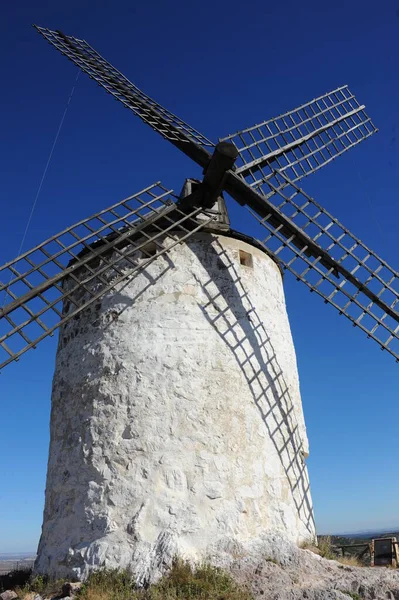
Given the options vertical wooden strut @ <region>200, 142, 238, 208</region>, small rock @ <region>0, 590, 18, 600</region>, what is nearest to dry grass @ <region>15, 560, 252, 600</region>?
small rock @ <region>0, 590, 18, 600</region>

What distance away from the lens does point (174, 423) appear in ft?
22.8

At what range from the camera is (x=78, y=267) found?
7613mm

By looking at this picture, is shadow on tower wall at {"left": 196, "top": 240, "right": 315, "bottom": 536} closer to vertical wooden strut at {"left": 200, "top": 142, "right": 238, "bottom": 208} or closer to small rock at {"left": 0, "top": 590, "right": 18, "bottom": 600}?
vertical wooden strut at {"left": 200, "top": 142, "right": 238, "bottom": 208}

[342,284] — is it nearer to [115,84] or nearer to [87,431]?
[87,431]

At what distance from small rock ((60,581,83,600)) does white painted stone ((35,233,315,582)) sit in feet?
0.87

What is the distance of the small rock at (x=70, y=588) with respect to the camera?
19.5 feet

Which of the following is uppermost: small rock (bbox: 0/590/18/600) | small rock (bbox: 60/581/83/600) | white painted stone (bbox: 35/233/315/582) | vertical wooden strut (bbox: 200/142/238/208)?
vertical wooden strut (bbox: 200/142/238/208)

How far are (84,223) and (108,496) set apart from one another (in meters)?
3.99

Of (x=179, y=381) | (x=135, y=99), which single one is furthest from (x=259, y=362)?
(x=135, y=99)

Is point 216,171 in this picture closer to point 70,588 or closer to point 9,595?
point 70,588

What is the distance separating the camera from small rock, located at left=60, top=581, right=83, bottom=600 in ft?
19.5

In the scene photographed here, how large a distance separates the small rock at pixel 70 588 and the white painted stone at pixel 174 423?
0.26 metres

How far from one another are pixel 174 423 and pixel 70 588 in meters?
2.22

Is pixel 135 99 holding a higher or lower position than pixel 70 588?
higher
